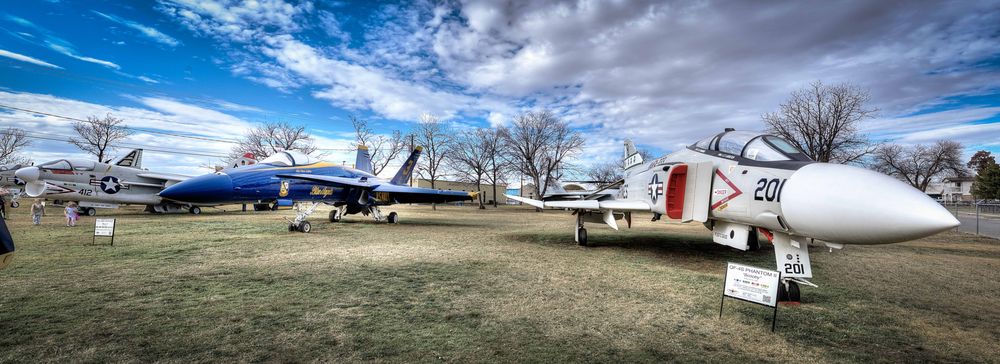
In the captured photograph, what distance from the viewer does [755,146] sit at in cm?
531

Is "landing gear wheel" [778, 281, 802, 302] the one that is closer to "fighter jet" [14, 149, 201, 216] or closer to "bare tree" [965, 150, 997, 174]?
"fighter jet" [14, 149, 201, 216]

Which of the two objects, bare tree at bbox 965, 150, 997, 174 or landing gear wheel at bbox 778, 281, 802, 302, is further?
bare tree at bbox 965, 150, 997, 174

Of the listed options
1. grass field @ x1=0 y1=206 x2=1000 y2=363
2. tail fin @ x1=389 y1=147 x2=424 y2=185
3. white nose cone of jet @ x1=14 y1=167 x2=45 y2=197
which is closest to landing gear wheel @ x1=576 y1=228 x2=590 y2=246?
grass field @ x1=0 y1=206 x2=1000 y2=363

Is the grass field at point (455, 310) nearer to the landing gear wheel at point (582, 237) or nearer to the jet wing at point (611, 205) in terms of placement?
the jet wing at point (611, 205)

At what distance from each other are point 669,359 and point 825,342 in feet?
5.07

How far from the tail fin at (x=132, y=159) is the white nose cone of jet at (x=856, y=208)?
27343 mm

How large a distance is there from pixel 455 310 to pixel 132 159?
2498 cm

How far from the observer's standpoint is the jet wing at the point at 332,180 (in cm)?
1152

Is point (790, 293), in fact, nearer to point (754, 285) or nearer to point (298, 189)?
point (754, 285)

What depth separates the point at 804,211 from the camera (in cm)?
393

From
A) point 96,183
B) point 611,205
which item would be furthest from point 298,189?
point 96,183

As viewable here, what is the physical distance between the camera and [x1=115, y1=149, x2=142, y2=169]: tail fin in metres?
20.0

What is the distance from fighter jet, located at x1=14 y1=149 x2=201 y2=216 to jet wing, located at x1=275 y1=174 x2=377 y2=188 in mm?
12062

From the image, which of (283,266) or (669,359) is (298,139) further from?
(669,359)
